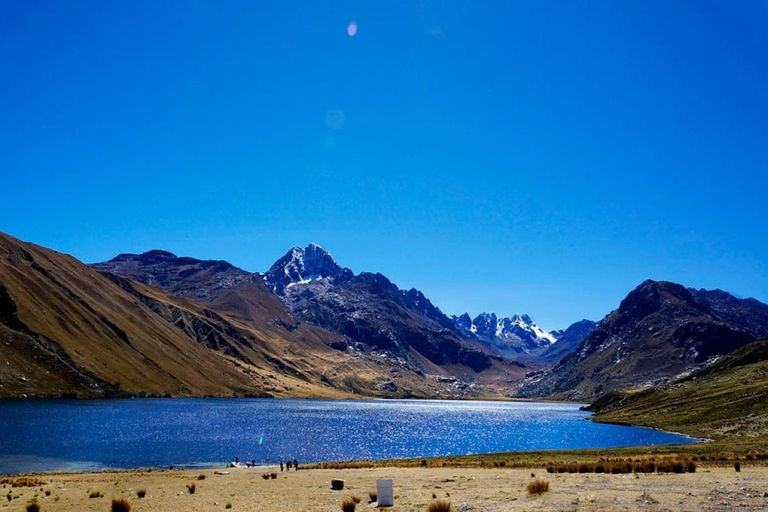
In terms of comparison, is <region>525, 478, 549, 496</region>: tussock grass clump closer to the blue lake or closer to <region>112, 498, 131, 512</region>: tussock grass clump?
<region>112, 498, 131, 512</region>: tussock grass clump

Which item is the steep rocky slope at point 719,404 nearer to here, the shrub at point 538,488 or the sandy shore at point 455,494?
the sandy shore at point 455,494

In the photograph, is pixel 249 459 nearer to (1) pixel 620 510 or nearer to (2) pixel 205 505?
(2) pixel 205 505

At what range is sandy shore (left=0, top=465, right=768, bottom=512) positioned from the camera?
2470cm

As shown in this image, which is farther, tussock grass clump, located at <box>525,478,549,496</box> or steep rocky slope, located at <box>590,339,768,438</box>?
steep rocky slope, located at <box>590,339,768,438</box>

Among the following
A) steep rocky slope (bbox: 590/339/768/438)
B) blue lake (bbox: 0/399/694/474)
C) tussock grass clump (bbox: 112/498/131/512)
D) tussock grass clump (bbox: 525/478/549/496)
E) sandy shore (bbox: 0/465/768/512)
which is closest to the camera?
sandy shore (bbox: 0/465/768/512)

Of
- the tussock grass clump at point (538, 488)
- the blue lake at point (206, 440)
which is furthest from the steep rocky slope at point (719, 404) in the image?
the tussock grass clump at point (538, 488)

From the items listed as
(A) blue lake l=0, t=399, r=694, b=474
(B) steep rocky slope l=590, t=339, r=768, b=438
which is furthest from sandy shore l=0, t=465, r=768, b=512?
(B) steep rocky slope l=590, t=339, r=768, b=438

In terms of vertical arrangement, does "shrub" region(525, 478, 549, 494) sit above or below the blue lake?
above

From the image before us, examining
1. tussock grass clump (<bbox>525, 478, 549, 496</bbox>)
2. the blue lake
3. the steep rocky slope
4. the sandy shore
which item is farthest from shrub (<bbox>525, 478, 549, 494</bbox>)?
the steep rocky slope

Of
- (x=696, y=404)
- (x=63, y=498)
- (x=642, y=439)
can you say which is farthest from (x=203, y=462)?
(x=696, y=404)

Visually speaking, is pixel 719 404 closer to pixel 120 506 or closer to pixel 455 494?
pixel 455 494

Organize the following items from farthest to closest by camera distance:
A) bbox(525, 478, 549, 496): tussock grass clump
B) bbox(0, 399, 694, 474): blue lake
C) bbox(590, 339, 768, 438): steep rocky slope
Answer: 1. bbox(590, 339, 768, 438): steep rocky slope
2. bbox(0, 399, 694, 474): blue lake
3. bbox(525, 478, 549, 496): tussock grass clump

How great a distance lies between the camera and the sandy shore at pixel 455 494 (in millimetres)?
24703

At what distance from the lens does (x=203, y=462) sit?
278 ft
